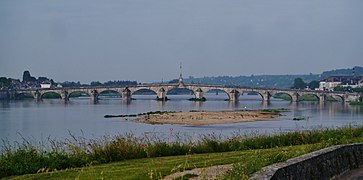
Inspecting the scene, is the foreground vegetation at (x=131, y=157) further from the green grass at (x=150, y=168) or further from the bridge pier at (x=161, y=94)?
the bridge pier at (x=161, y=94)

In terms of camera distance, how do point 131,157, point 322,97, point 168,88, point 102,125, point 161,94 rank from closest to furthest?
point 131,157 < point 102,125 < point 322,97 < point 168,88 < point 161,94

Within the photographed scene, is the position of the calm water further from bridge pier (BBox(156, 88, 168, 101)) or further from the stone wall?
bridge pier (BBox(156, 88, 168, 101))

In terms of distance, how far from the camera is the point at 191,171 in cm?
1134

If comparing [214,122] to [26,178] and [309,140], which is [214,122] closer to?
[309,140]

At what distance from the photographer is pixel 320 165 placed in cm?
1248

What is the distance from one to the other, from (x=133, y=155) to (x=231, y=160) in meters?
2.91

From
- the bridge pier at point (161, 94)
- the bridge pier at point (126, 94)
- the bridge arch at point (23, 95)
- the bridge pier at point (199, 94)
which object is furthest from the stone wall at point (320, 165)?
the bridge arch at point (23, 95)

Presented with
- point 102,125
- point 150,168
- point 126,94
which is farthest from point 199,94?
point 150,168

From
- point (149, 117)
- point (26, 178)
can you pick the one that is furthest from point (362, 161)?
point (149, 117)

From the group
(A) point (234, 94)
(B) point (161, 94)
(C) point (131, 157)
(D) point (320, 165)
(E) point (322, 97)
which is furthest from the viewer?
(B) point (161, 94)

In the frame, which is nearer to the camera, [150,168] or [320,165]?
[150,168]

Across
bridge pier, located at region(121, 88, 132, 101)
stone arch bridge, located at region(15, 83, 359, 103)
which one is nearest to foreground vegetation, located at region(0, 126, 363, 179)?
stone arch bridge, located at region(15, 83, 359, 103)

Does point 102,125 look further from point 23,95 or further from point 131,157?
point 23,95

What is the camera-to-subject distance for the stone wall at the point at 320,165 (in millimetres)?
9748
